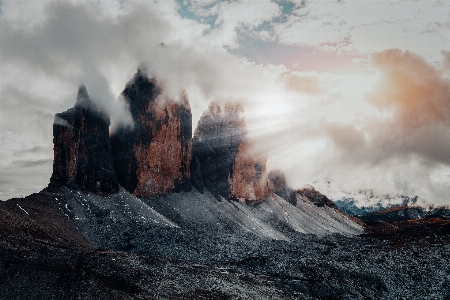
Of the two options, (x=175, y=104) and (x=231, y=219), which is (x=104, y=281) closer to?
(x=231, y=219)

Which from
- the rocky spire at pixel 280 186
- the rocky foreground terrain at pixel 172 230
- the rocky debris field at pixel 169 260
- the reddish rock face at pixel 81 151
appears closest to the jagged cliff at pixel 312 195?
the rocky spire at pixel 280 186

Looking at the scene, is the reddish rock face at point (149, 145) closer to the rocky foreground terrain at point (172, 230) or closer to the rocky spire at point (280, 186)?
the rocky foreground terrain at point (172, 230)

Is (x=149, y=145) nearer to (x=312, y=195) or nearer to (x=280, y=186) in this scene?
(x=280, y=186)

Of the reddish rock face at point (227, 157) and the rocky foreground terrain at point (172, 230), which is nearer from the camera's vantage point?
the rocky foreground terrain at point (172, 230)

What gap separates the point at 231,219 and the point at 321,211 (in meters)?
83.7

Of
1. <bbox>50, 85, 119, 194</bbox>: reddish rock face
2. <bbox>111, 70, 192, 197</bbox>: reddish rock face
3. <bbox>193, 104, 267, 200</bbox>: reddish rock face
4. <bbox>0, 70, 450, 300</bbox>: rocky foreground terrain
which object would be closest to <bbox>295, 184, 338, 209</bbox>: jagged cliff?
<bbox>0, 70, 450, 300</bbox>: rocky foreground terrain

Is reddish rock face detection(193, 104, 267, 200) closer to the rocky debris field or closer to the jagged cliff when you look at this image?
the rocky debris field

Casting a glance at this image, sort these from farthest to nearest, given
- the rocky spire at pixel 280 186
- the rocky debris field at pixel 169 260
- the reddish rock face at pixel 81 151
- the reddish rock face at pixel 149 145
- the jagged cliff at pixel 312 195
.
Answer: the jagged cliff at pixel 312 195
the rocky spire at pixel 280 186
the reddish rock face at pixel 149 145
the reddish rock face at pixel 81 151
the rocky debris field at pixel 169 260

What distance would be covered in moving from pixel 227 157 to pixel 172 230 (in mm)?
56980

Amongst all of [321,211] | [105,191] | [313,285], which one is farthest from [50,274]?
[321,211]

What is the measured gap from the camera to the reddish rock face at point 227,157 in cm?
11038

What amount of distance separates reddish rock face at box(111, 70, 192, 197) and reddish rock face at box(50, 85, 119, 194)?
7.41m

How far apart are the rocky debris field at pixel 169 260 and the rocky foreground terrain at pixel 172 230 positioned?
18cm

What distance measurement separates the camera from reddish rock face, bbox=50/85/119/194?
76375 mm
